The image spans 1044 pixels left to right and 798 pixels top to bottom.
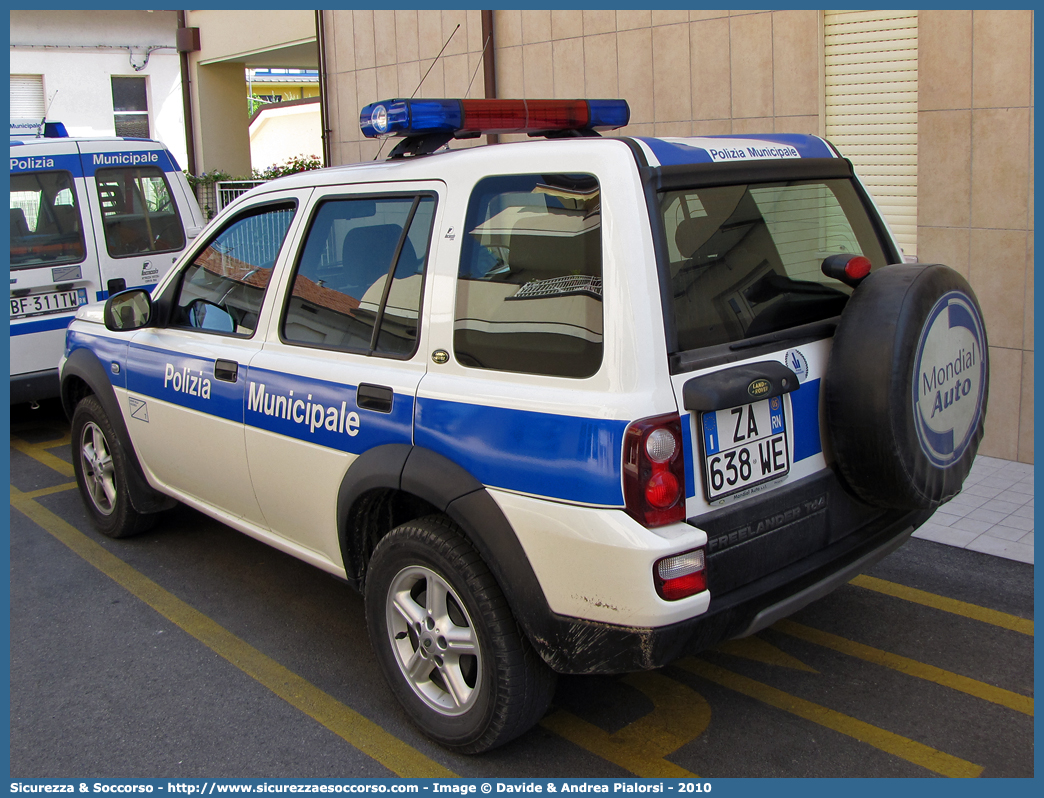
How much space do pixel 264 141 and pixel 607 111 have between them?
92.5 ft

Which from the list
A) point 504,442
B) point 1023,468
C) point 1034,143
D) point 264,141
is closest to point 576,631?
point 504,442

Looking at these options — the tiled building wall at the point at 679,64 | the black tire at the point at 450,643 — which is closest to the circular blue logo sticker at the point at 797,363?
the black tire at the point at 450,643

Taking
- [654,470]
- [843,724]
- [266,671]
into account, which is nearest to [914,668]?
[843,724]

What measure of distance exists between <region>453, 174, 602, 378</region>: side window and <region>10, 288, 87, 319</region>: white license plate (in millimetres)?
5176

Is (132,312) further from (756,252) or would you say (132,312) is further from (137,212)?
(137,212)

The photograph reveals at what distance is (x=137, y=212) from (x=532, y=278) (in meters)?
5.61

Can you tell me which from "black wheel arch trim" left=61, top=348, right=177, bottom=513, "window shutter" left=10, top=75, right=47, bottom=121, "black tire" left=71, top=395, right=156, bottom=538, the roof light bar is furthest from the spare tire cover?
"window shutter" left=10, top=75, right=47, bottom=121

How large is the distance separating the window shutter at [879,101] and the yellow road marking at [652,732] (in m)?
4.31

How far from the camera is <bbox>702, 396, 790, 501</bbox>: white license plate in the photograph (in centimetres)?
277

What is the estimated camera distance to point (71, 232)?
723cm

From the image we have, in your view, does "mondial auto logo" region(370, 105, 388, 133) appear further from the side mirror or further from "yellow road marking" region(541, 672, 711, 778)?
"yellow road marking" region(541, 672, 711, 778)

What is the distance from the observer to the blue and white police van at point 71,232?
7.04m

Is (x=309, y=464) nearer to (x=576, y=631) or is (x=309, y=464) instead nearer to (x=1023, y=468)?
(x=576, y=631)

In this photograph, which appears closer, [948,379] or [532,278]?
[532,278]
